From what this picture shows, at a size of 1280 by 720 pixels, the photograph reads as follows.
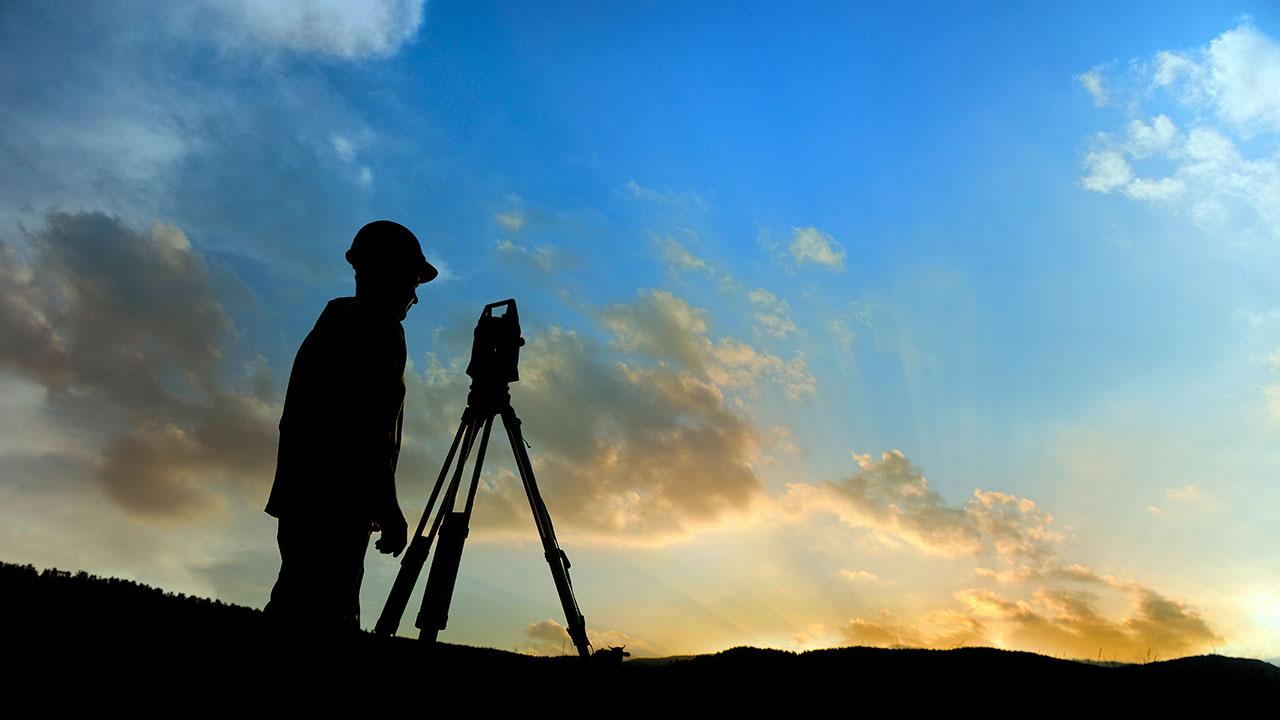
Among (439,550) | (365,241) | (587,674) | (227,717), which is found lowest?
(227,717)

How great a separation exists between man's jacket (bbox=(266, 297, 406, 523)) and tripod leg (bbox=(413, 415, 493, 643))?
6.63 ft

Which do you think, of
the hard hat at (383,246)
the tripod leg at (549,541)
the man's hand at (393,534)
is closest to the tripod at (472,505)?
the tripod leg at (549,541)

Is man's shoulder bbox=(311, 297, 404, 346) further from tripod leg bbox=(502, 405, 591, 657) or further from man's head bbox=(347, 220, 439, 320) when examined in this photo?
tripod leg bbox=(502, 405, 591, 657)

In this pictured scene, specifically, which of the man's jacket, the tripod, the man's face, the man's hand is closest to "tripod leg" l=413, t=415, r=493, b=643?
the tripod

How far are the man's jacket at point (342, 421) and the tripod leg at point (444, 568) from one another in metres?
2.02

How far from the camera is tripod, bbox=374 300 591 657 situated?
22.3 feet

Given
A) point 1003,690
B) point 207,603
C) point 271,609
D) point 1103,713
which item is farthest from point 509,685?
point 1103,713

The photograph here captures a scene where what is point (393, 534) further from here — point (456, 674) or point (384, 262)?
point (384, 262)

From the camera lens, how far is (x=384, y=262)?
5.26m

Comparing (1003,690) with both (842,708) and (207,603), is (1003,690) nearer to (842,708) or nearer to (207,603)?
(842,708)

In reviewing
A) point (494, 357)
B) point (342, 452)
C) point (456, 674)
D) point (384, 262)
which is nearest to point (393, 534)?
point (342, 452)

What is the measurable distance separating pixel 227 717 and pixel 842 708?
10.7 feet

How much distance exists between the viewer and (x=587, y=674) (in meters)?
4.97

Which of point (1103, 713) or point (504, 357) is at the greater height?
point (504, 357)
